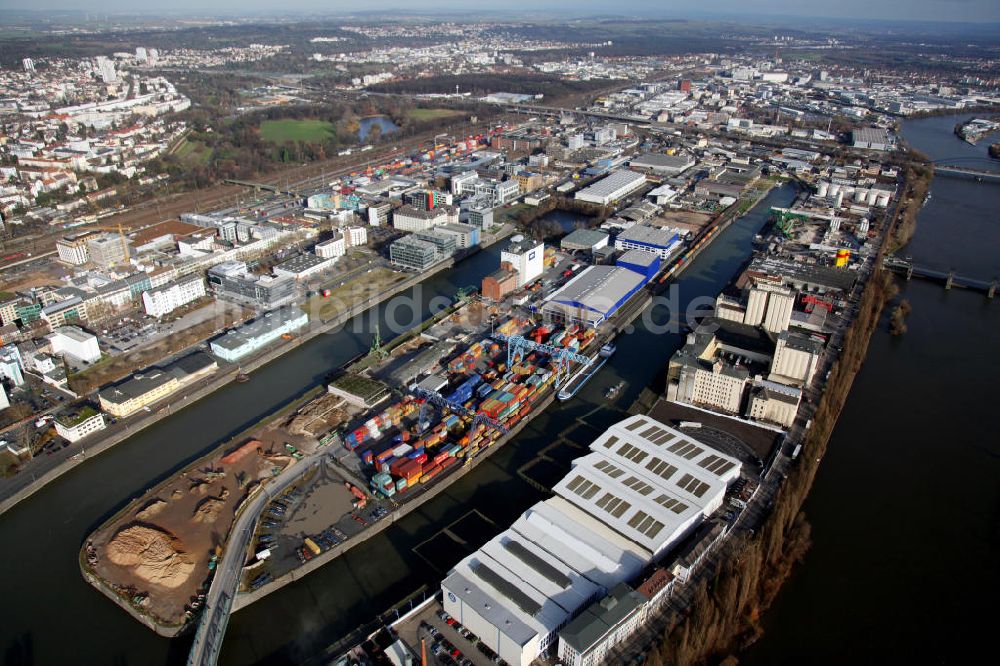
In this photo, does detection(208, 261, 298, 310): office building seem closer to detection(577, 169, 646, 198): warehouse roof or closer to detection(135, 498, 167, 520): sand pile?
detection(135, 498, 167, 520): sand pile

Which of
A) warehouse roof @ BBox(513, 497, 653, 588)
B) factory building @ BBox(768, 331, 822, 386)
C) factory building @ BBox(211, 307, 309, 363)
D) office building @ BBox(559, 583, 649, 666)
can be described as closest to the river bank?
factory building @ BBox(211, 307, 309, 363)

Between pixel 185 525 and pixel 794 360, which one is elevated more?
pixel 794 360

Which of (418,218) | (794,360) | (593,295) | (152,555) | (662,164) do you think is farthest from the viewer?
(662,164)

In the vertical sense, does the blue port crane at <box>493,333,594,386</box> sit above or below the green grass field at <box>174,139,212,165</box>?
below

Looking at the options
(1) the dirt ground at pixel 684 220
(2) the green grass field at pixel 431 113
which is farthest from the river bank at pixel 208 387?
(2) the green grass field at pixel 431 113

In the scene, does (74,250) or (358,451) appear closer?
(358,451)

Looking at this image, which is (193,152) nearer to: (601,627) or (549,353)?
(549,353)

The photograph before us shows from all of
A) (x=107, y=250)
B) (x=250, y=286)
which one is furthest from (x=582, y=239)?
(x=107, y=250)

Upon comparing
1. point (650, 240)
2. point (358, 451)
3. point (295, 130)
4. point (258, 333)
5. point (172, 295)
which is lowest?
point (358, 451)
